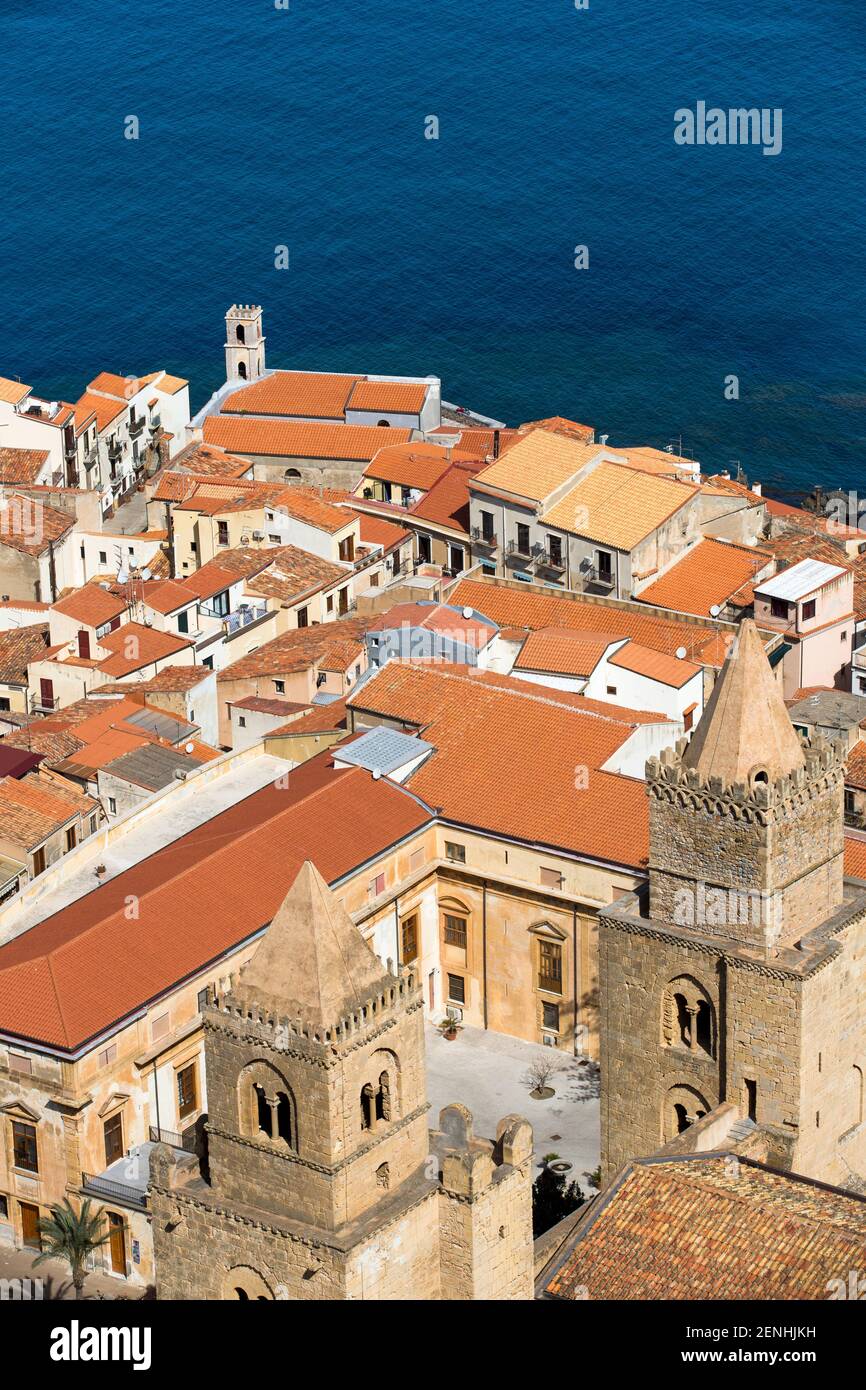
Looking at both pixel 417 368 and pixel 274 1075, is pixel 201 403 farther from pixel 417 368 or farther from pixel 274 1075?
pixel 274 1075

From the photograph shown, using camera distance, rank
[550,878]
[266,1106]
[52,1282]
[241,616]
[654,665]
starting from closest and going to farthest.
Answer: [266,1106] < [52,1282] < [550,878] < [654,665] < [241,616]

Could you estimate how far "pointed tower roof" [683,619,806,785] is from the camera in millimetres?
→ 71500

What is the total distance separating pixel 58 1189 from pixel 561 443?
53992mm

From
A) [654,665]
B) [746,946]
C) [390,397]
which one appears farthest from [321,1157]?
[390,397]

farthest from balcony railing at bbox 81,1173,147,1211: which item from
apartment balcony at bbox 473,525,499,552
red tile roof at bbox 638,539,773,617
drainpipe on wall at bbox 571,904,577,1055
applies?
apartment balcony at bbox 473,525,499,552

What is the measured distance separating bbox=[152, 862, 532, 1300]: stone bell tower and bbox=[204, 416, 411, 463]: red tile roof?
273ft

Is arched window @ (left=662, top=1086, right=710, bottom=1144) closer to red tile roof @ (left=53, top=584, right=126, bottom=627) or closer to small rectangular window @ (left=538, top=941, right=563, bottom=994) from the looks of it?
small rectangular window @ (left=538, top=941, right=563, bottom=994)

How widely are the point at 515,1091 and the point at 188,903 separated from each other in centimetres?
1257

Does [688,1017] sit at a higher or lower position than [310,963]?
lower

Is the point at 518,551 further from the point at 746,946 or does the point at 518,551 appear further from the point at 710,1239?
the point at 710,1239

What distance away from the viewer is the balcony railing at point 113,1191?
8206 centimetres

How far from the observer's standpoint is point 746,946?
72.9m

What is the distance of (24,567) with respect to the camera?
5221 inches
